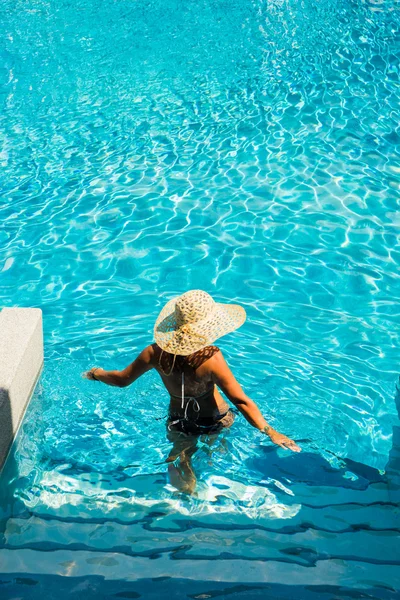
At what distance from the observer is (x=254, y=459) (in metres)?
4.38

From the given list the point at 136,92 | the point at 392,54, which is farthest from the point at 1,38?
the point at 392,54

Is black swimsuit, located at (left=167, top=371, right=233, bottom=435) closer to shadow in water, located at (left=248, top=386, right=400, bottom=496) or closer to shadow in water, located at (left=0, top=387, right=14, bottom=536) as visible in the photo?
shadow in water, located at (left=248, top=386, right=400, bottom=496)

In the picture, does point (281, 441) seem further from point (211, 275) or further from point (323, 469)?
point (211, 275)

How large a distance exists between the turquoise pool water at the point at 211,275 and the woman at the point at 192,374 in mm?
204

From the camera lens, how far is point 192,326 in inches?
143

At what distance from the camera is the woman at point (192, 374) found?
11.9 ft

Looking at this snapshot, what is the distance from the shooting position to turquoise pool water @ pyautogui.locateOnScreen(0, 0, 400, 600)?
348 centimetres

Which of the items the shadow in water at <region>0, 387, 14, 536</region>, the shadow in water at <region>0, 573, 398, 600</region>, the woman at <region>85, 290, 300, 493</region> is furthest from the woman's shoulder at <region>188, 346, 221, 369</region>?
the shadow in water at <region>0, 387, 14, 536</region>

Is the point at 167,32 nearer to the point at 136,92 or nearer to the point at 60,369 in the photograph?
the point at 136,92

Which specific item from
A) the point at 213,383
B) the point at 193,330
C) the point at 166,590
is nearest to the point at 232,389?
the point at 213,383

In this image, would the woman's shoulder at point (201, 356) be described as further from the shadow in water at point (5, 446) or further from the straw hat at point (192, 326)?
the shadow in water at point (5, 446)

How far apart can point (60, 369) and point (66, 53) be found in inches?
308

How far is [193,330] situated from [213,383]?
38 centimetres

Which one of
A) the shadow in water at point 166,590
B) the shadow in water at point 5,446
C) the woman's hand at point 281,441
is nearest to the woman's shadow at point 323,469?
the woman's hand at point 281,441
